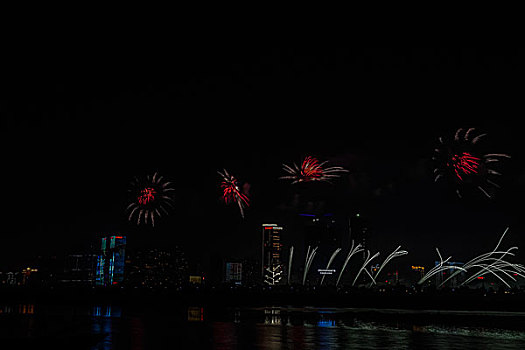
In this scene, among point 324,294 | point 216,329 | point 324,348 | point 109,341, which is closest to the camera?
point 324,348

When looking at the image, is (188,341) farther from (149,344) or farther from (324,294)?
(324,294)

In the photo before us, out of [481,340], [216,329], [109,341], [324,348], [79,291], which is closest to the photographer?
[324,348]

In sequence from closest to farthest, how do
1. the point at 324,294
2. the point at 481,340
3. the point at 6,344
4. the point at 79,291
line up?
the point at 6,344 → the point at 481,340 → the point at 79,291 → the point at 324,294

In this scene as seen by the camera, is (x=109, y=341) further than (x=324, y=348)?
Yes

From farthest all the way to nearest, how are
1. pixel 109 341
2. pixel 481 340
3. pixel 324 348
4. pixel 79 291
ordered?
pixel 79 291 → pixel 481 340 → pixel 109 341 → pixel 324 348

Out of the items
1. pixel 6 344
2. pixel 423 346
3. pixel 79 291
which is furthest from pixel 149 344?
pixel 79 291

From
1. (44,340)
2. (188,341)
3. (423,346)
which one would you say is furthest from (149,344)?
(423,346)

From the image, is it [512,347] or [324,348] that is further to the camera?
[512,347]

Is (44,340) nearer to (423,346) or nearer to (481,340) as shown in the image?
(423,346)
